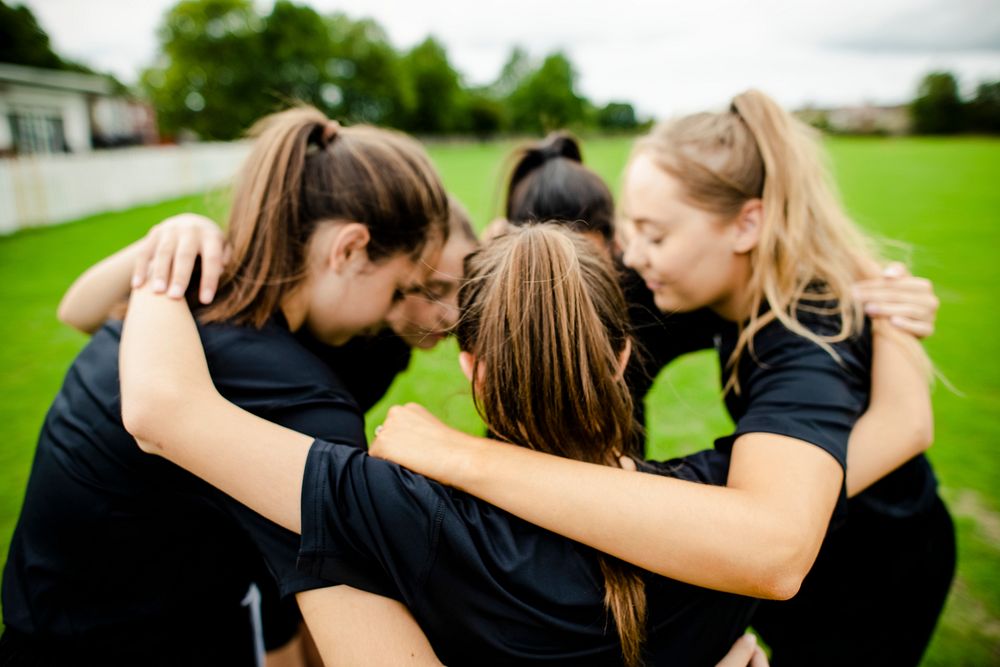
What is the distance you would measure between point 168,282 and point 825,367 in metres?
1.97

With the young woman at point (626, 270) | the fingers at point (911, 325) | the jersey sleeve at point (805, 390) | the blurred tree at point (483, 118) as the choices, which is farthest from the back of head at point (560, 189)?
the blurred tree at point (483, 118)

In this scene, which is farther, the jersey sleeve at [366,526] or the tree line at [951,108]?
the tree line at [951,108]

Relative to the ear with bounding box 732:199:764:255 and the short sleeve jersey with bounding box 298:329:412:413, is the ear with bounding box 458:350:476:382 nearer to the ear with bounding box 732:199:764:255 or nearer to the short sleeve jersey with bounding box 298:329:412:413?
the short sleeve jersey with bounding box 298:329:412:413

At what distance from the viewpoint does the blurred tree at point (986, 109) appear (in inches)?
2074

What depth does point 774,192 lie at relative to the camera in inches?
87.7

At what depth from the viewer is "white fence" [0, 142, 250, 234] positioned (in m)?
13.6

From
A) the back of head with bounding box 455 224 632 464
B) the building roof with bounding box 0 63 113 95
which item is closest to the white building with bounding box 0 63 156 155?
the building roof with bounding box 0 63 113 95

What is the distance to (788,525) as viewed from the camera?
1366 mm

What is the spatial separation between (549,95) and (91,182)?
242 feet

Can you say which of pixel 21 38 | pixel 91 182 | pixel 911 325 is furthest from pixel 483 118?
pixel 911 325

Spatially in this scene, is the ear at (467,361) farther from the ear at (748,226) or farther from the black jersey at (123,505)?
the ear at (748,226)

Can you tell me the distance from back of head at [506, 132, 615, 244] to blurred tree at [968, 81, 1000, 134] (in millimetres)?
66854

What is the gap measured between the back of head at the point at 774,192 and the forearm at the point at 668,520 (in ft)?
2.63

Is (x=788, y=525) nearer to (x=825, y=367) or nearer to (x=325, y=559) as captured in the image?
(x=825, y=367)
